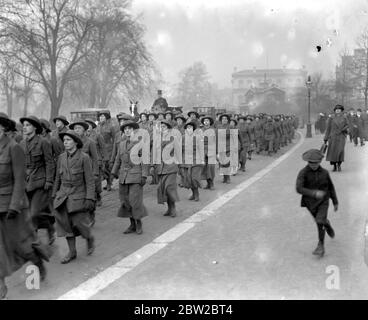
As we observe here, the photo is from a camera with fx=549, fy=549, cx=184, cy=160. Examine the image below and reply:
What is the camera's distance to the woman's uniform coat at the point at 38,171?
7.38 meters

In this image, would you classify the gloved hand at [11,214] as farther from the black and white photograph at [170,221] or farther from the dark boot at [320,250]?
the dark boot at [320,250]

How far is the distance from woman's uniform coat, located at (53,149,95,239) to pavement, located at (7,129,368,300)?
0.42 m

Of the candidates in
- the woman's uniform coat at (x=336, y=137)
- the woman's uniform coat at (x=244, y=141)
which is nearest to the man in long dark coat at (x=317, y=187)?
the woman's uniform coat at (x=336, y=137)

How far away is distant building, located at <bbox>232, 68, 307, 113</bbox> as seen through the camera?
82500mm

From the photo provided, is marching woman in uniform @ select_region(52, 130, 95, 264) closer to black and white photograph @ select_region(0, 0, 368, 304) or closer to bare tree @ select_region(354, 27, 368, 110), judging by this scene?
black and white photograph @ select_region(0, 0, 368, 304)

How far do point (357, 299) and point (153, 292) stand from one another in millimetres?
1915

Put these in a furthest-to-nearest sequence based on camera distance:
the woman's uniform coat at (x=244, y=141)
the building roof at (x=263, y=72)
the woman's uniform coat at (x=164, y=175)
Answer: the building roof at (x=263, y=72) < the woman's uniform coat at (x=244, y=141) < the woman's uniform coat at (x=164, y=175)

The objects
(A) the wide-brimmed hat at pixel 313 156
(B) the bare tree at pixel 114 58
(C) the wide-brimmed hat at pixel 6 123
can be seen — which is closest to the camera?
(C) the wide-brimmed hat at pixel 6 123

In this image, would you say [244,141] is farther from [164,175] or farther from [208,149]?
[164,175]

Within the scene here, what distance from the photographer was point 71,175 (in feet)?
22.0

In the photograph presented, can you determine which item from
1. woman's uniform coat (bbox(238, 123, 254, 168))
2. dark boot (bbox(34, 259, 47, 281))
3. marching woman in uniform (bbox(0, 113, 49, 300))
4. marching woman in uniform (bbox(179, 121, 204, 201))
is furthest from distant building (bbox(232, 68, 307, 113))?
marching woman in uniform (bbox(0, 113, 49, 300))

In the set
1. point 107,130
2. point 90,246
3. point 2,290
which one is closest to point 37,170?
point 90,246

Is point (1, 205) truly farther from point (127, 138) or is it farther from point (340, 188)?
point (340, 188)
